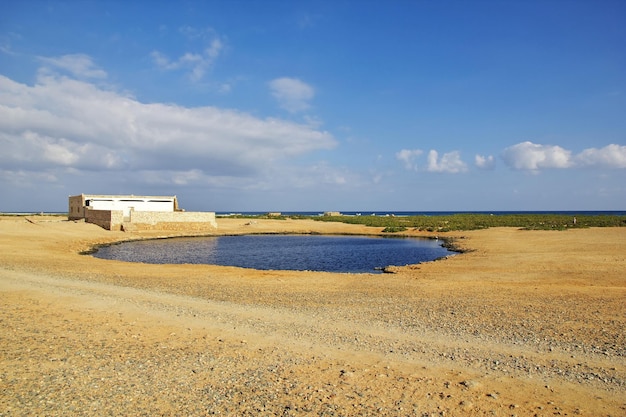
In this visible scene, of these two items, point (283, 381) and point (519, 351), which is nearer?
point (283, 381)

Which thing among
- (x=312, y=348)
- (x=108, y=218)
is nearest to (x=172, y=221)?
(x=108, y=218)

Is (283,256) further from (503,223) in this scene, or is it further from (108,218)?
(503,223)

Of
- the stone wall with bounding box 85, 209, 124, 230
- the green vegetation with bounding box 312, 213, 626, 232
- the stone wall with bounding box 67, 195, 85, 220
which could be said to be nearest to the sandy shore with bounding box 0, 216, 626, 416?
the stone wall with bounding box 85, 209, 124, 230

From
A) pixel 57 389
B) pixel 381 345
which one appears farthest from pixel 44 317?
pixel 381 345

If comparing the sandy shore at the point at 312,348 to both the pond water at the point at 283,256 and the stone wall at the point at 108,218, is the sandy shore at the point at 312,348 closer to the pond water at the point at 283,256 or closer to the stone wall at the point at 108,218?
the pond water at the point at 283,256

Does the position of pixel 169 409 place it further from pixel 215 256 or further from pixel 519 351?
pixel 215 256

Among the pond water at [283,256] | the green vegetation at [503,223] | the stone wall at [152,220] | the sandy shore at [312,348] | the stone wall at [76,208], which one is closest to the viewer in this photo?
the sandy shore at [312,348]

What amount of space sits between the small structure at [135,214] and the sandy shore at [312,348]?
43.3 metres

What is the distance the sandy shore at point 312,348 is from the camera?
740 cm

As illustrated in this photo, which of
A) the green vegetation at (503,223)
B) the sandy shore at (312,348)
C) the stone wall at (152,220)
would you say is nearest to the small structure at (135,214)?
the stone wall at (152,220)

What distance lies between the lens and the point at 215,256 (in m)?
39.2

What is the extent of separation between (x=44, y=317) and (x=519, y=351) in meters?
12.8

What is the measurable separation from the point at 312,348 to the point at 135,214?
59.0 metres

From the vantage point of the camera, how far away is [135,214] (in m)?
63.3
